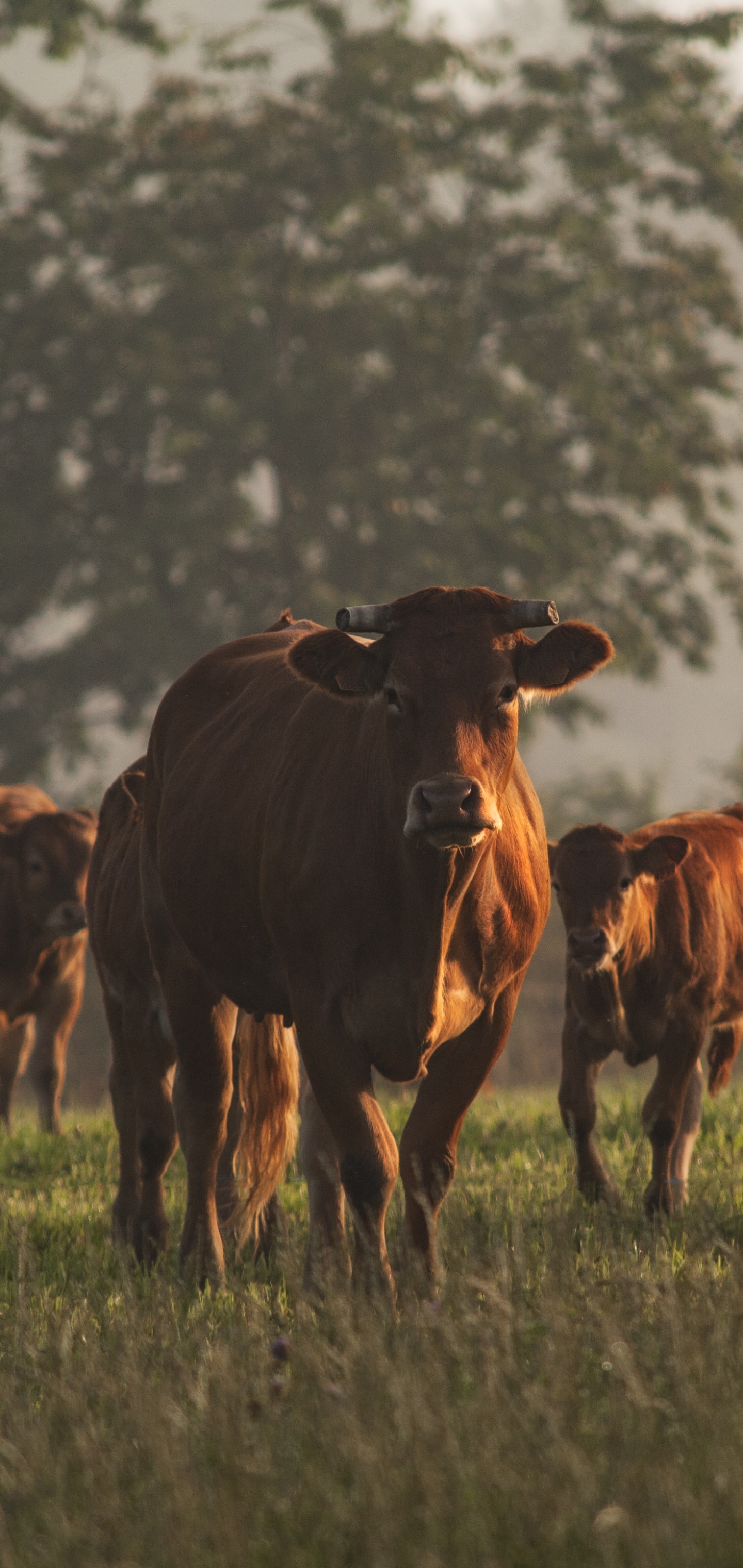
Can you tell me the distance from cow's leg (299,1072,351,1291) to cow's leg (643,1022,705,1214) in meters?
1.22

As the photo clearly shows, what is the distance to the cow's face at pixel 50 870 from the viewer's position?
10125 mm

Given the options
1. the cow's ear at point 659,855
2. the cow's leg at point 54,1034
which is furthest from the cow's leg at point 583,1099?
the cow's leg at point 54,1034

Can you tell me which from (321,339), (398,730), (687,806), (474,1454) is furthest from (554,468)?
(474,1454)

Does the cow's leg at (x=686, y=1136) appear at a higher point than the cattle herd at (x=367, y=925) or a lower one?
lower

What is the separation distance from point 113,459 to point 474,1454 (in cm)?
2030

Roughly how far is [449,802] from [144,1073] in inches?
113

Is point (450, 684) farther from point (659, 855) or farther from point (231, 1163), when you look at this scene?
point (231, 1163)

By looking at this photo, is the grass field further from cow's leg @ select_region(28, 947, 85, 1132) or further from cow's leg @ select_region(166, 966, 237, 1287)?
cow's leg @ select_region(28, 947, 85, 1132)

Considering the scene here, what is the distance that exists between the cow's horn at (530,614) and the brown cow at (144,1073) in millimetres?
2218

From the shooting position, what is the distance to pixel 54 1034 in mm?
10867

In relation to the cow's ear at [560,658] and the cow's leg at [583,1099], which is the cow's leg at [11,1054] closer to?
the cow's leg at [583,1099]

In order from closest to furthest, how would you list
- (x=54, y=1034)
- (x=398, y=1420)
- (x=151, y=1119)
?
(x=398, y=1420) → (x=151, y=1119) → (x=54, y=1034)

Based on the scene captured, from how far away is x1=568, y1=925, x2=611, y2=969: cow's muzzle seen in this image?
6.44 metres

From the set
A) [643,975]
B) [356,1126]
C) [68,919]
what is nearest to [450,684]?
[356,1126]
